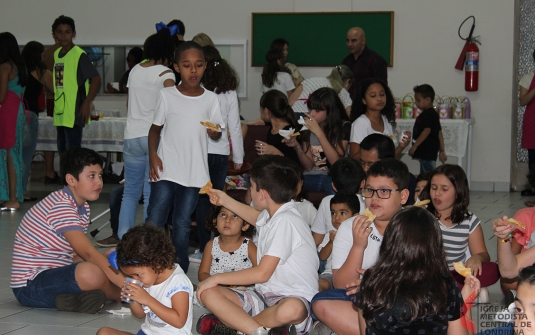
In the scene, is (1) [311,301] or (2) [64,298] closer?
(1) [311,301]

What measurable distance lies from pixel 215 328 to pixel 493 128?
8.09 meters

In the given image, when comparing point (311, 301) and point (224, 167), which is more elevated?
point (224, 167)

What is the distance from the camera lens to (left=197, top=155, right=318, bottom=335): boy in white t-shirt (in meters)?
3.31

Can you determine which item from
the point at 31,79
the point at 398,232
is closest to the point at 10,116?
the point at 31,79

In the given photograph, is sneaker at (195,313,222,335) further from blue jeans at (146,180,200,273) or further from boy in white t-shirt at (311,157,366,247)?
boy in white t-shirt at (311,157,366,247)

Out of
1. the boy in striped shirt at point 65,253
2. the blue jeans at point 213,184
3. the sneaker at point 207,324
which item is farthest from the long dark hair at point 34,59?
the sneaker at point 207,324

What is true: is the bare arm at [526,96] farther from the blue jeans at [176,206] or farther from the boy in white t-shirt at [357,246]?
the boy in white t-shirt at [357,246]

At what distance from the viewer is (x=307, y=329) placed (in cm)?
353

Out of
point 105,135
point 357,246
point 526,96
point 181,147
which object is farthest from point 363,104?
point 105,135

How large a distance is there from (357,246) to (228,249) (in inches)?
48.6

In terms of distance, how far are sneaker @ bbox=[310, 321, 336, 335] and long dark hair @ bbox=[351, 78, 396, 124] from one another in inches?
99.1

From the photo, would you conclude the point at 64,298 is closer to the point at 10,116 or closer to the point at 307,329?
the point at 307,329

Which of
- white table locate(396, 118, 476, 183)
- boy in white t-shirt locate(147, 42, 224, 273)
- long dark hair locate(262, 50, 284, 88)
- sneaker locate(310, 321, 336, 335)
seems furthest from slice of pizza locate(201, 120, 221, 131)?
white table locate(396, 118, 476, 183)

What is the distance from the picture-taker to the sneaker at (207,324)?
3.53 metres
